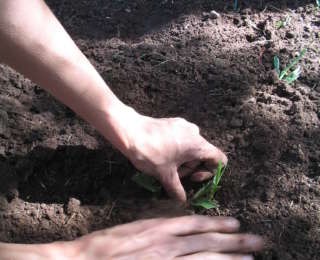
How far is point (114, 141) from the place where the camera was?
67.7 inches

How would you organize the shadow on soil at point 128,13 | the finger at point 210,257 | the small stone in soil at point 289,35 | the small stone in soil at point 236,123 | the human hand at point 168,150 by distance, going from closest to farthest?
the finger at point 210,257, the human hand at point 168,150, the small stone in soil at point 236,123, the small stone in soil at point 289,35, the shadow on soil at point 128,13

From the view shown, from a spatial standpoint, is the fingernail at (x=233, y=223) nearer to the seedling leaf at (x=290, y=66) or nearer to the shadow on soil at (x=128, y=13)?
the seedling leaf at (x=290, y=66)

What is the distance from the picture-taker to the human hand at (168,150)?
1.68 m

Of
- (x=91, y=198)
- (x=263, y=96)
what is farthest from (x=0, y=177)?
(x=263, y=96)

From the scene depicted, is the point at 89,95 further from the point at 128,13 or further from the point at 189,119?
the point at 128,13

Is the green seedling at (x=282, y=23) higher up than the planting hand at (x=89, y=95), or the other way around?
the green seedling at (x=282, y=23)

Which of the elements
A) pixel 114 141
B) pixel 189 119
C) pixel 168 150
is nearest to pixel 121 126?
pixel 114 141

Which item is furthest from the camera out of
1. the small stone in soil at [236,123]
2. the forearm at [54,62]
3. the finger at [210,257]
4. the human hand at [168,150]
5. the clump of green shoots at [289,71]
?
the clump of green shoots at [289,71]

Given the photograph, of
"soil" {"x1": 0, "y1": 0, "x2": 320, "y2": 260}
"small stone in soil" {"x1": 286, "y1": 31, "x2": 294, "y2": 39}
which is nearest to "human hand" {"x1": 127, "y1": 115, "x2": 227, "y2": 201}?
"soil" {"x1": 0, "y1": 0, "x2": 320, "y2": 260}

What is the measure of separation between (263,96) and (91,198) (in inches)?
34.5

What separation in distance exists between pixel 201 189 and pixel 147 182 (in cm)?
21

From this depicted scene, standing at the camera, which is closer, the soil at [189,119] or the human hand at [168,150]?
the human hand at [168,150]

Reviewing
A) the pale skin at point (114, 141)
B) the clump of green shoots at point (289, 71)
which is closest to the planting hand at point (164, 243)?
the pale skin at point (114, 141)

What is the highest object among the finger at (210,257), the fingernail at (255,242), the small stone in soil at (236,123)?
the small stone in soil at (236,123)
